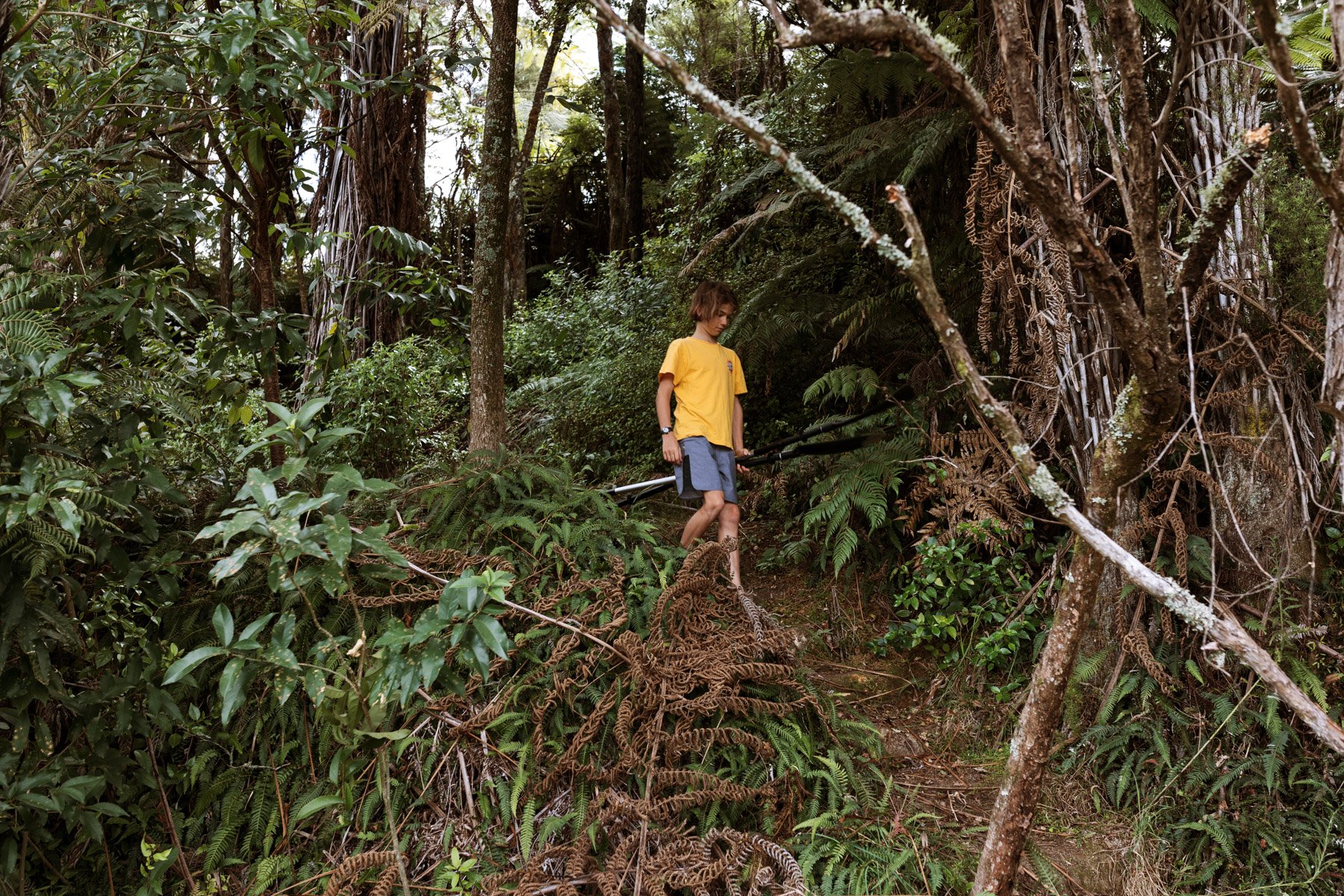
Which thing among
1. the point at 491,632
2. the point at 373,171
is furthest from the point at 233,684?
the point at 373,171

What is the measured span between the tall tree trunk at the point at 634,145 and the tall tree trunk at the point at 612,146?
0.33ft

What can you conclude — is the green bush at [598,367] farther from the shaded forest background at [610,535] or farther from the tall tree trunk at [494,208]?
the tall tree trunk at [494,208]

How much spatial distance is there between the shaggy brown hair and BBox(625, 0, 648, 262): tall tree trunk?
603cm

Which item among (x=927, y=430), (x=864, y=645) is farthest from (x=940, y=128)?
(x=864, y=645)

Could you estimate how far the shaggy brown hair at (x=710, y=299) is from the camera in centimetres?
446

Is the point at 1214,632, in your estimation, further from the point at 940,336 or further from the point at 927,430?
the point at 927,430

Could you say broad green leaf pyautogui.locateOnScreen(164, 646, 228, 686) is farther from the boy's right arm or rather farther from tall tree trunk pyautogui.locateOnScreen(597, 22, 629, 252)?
tall tree trunk pyautogui.locateOnScreen(597, 22, 629, 252)

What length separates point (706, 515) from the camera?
438 centimetres

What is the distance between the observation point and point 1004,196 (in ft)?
13.0

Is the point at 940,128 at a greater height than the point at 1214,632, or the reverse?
the point at 940,128

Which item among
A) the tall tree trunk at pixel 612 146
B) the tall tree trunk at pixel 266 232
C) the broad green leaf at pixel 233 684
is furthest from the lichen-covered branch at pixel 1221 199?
the tall tree trunk at pixel 612 146

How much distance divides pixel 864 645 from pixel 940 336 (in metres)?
2.80

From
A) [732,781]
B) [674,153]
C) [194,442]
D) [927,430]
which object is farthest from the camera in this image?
[674,153]

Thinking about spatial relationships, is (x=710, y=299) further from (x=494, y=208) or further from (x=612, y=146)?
(x=612, y=146)
